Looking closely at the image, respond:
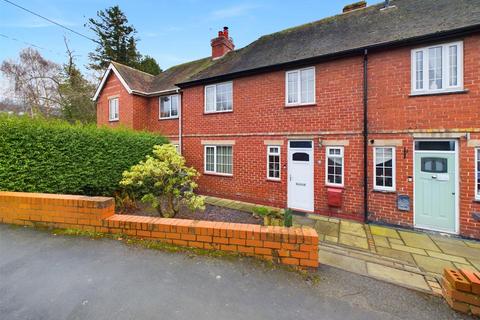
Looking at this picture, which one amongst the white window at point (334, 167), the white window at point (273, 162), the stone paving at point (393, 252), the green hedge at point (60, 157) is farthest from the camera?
the white window at point (273, 162)

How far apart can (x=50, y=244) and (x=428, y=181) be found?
9.55 metres

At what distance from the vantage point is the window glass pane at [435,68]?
643 centimetres

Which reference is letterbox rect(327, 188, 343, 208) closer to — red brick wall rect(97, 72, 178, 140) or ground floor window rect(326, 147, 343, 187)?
ground floor window rect(326, 147, 343, 187)

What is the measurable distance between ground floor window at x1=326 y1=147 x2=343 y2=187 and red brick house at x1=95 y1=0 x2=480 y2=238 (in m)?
0.04

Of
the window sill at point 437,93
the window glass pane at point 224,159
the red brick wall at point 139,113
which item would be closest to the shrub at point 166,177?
the window glass pane at point 224,159

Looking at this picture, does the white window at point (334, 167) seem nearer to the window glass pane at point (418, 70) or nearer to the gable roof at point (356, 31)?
the window glass pane at point (418, 70)

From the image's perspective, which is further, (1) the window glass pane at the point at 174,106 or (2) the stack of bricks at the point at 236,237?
(1) the window glass pane at the point at 174,106

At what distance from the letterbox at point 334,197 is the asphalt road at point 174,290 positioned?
4.63 meters

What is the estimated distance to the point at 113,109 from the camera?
14758 millimetres

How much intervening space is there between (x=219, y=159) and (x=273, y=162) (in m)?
2.94

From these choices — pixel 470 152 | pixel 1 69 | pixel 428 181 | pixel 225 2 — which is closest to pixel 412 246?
pixel 428 181

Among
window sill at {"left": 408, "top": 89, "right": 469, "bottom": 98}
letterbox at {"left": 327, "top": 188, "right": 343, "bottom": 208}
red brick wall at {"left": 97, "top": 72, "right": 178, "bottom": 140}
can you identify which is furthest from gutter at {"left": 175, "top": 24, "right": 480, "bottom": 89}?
letterbox at {"left": 327, "top": 188, "right": 343, "bottom": 208}

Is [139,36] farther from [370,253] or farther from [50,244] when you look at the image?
[370,253]

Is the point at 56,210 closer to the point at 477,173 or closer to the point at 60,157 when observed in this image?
the point at 60,157
